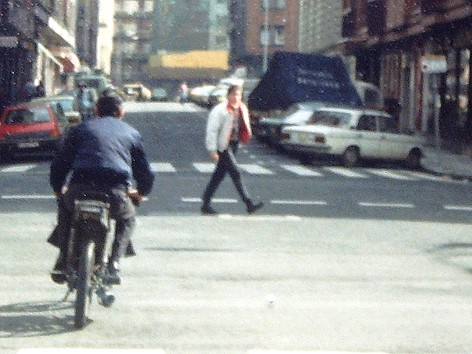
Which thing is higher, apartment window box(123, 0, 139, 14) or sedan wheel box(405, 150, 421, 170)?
apartment window box(123, 0, 139, 14)

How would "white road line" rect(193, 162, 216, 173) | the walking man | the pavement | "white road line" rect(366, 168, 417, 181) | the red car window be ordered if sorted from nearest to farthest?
the walking man
"white road line" rect(366, 168, 417, 181)
"white road line" rect(193, 162, 216, 173)
the pavement
the red car window

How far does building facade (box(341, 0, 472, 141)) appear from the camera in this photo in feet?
142

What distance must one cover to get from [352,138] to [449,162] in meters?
3.42

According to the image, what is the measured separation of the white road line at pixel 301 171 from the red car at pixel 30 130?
223 inches

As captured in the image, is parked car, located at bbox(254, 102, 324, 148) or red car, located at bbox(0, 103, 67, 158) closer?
red car, located at bbox(0, 103, 67, 158)

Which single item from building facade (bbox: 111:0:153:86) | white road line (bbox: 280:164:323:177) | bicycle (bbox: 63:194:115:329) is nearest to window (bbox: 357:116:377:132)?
white road line (bbox: 280:164:323:177)

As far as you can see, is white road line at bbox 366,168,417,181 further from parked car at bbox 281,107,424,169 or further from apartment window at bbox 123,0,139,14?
apartment window at bbox 123,0,139,14

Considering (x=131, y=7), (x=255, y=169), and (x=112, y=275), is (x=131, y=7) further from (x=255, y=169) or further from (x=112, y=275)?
(x=112, y=275)

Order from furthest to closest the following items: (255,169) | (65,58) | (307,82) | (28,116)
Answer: (65,58) < (307,82) < (28,116) < (255,169)

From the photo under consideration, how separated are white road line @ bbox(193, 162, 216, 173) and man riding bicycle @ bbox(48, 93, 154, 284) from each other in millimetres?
19692

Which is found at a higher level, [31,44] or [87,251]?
[31,44]

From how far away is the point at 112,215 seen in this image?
9.74m

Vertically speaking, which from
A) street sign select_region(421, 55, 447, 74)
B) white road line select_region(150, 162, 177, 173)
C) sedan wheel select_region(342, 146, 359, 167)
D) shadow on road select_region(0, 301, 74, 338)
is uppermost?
street sign select_region(421, 55, 447, 74)

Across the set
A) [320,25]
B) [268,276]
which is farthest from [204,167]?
[320,25]
